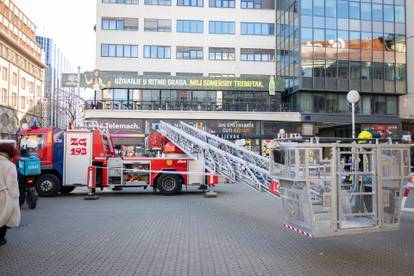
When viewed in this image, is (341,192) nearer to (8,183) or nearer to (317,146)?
(317,146)

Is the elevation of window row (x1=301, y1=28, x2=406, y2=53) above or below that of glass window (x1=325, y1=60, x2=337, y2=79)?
above

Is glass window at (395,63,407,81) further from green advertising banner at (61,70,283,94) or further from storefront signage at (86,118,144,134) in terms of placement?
storefront signage at (86,118,144,134)

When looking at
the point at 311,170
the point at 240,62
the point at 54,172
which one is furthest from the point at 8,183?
the point at 240,62

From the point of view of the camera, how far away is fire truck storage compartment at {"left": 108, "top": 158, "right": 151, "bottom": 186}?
15203 mm

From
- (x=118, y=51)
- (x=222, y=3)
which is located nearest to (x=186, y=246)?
(x=118, y=51)

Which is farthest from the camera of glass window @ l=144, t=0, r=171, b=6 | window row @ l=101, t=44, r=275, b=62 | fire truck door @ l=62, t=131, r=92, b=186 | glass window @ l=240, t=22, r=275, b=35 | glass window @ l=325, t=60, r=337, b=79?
glass window @ l=240, t=22, r=275, b=35

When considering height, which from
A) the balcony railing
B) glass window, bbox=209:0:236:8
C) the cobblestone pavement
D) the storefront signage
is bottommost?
the cobblestone pavement

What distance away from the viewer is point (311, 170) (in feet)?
19.8

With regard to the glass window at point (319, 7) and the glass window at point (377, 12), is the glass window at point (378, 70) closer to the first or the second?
the glass window at point (377, 12)

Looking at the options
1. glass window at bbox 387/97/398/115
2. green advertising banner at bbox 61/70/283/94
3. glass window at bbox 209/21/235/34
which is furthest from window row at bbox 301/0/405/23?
glass window at bbox 209/21/235/34

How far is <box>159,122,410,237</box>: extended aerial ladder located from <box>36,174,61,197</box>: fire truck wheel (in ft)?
34.4

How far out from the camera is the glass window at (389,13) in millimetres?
40250

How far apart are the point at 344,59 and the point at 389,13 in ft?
23.0

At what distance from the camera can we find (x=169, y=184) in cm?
1558
